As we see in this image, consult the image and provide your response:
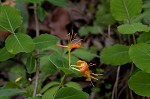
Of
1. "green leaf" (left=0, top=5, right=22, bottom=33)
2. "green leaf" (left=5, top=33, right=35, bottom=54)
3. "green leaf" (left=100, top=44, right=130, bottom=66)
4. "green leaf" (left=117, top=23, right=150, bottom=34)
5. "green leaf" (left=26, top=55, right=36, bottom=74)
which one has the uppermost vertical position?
"green leaf" (left=0, top=5, right=22, bottom=33)

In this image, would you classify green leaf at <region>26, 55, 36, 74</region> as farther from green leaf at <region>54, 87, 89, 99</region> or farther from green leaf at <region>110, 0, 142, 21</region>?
green leaf at <region>110, 0, 142, 21</region>

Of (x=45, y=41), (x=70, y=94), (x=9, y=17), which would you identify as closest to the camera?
(x=70, y=94)

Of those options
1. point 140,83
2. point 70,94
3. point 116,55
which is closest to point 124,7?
point 116,55

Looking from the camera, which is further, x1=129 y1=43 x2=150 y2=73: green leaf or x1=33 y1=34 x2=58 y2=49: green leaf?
x1=33 y1=34 x2=58 y2=49: green leaf

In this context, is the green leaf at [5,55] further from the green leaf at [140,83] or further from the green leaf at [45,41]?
the green leaf at [140,83]

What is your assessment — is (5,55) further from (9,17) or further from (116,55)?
(116,55)

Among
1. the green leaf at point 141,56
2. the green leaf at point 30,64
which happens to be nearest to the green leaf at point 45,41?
the green leaf at point 30,64

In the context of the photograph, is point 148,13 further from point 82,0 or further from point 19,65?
point 82,0

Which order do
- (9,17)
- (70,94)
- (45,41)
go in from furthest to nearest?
(45,41), (9,17), (70,94)

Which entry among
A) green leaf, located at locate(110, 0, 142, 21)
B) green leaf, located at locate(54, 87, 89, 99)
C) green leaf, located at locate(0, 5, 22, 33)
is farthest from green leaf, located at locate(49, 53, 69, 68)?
green leaf, located at locate(110, 0, 142, 21)
